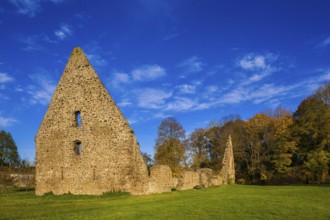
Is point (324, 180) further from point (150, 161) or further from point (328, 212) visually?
point (328, 212)

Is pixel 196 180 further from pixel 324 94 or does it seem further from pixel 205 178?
pixel 324 94

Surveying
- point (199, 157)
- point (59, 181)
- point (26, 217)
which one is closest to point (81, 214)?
point (26, 217)

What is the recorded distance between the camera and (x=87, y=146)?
1816 centimetres

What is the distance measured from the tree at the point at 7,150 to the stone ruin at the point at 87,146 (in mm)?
37570

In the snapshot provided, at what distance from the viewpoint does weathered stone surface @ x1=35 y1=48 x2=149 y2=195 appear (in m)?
17.1

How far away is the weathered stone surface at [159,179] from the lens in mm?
17484

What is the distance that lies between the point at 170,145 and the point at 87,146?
77.3ft

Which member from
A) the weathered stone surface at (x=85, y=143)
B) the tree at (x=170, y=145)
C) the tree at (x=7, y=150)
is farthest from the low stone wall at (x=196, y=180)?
the tree at (x=7, y=150)

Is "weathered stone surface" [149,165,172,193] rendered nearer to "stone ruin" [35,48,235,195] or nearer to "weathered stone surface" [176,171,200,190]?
"stone ruin" [35,48,235,195]

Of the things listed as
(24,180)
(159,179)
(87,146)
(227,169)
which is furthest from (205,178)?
(24,180)

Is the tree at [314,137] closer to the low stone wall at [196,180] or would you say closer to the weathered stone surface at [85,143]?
the low stone wall at [196,180]

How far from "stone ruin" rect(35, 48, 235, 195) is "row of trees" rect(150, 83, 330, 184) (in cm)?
2210

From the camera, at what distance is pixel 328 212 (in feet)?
31.3

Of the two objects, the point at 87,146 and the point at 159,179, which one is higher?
the point at 87,146
